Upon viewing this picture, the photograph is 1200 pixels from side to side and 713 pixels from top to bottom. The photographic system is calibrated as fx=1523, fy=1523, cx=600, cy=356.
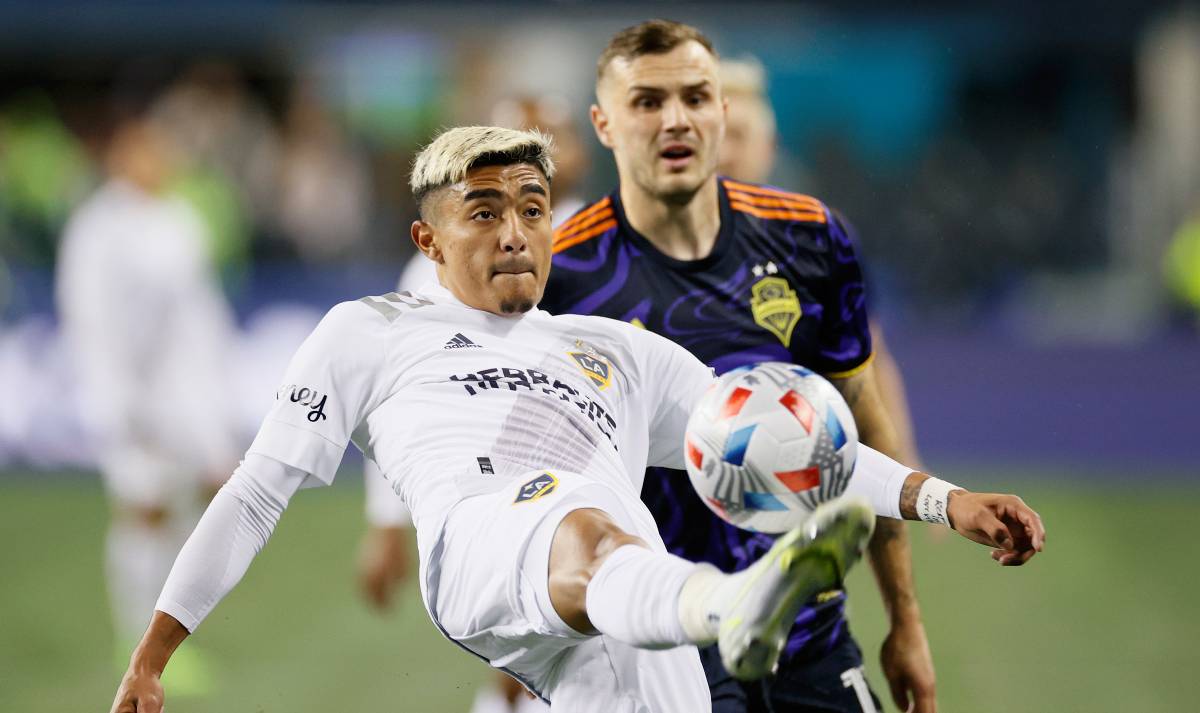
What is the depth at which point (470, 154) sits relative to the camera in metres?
3.69

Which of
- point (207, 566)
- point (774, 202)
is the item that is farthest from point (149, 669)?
point (774, 202)

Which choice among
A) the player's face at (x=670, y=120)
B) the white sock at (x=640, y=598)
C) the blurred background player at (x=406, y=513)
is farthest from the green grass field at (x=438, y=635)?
the white sock at (x=640, y=598)

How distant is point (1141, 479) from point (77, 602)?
25.5 ft

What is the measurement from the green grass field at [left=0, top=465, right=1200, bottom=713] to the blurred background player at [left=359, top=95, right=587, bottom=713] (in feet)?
2.96

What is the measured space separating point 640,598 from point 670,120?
1.61m

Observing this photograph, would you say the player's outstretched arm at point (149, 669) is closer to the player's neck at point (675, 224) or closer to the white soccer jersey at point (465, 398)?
the white soccer jersey at point (465, 398)

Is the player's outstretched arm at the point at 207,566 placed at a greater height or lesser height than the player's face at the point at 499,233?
lesser

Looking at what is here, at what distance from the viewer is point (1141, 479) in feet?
38.4

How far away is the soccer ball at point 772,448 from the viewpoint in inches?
125

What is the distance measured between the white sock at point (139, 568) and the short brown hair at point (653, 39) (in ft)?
15.3

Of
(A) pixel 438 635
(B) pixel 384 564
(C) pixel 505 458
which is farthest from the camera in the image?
(A) pixel 438 635

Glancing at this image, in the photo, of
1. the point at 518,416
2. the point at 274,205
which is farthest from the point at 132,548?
the point at 274,205

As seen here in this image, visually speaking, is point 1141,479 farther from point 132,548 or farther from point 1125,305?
point 132,548

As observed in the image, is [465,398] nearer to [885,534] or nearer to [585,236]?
[585,236]
